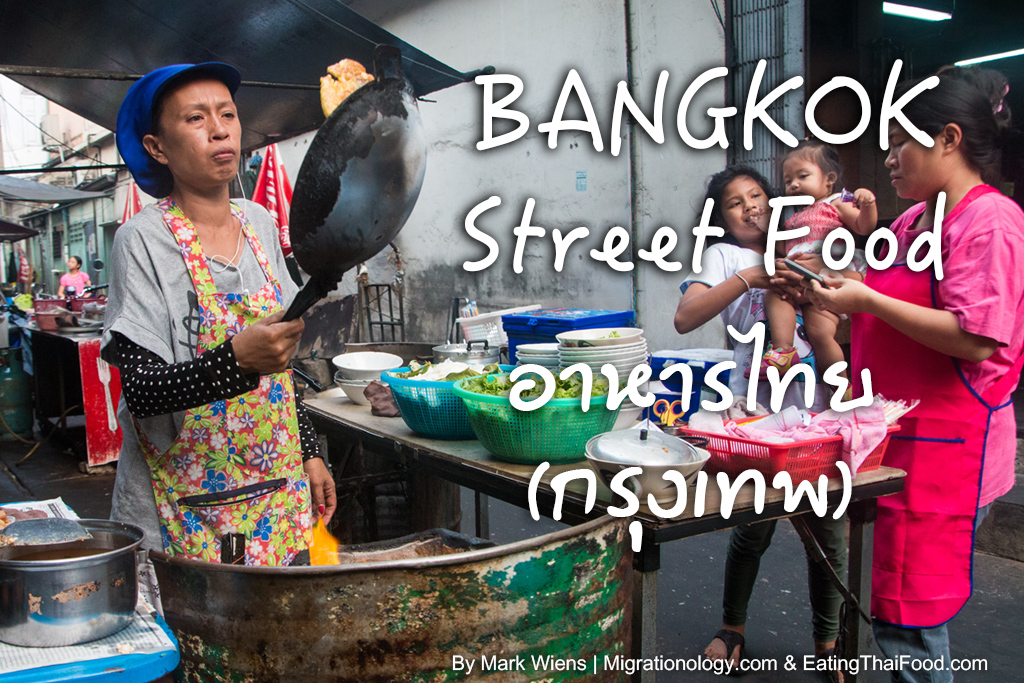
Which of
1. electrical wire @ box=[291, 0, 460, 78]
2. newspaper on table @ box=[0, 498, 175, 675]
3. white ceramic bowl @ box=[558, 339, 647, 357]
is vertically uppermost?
electrical wire @ box=[291, 0, 460, 78]

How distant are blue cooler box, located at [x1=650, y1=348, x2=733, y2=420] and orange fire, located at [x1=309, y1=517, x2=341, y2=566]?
4.67 ft

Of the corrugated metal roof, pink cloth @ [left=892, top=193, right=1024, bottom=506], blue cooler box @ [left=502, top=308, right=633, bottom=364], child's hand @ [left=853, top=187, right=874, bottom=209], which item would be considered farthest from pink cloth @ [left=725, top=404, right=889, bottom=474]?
the corrugated metal roof

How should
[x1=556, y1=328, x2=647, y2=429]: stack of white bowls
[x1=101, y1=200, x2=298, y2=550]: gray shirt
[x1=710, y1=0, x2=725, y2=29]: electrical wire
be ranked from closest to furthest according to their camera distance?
[x1=101, y1=200, x2=298, y2=550]: gray shirt, [x1=556, y1=328, x2=647, y2=429]: stack of white bowls, [x1=710, y1=0, x2=725, y2=29]: electrical wire

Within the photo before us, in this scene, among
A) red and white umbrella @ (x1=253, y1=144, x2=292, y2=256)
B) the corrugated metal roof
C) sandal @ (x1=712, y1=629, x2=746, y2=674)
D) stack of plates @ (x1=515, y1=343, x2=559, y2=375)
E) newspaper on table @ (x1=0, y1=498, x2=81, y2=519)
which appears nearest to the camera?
newspaper on table @ (x1=0, y1=498, x2=81, y2=519)

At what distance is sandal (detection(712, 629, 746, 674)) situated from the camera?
3.23 meters

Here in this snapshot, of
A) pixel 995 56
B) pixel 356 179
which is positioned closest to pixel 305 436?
pixel 356 179

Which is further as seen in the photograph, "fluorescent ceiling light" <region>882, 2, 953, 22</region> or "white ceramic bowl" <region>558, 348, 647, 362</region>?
"fluorescent ceiling light" <region>882, 2, 953, 22</region>

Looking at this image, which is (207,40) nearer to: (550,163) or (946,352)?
(946,352)

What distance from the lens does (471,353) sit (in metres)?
3.34

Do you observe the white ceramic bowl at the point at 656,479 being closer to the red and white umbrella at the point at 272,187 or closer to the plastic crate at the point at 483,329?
the plastic crate at the point at 483,329

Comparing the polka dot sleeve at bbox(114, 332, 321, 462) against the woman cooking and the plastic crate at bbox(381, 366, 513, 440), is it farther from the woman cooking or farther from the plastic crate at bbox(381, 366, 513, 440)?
the plastic crate at bbox(381, 366, 513, 440)

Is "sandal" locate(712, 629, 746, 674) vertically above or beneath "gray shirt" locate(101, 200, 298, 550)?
beneath

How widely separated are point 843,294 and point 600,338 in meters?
0.84

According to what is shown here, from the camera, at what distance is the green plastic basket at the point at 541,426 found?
2219 millimetres
